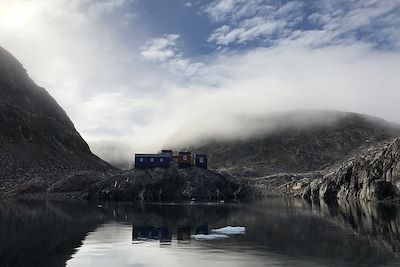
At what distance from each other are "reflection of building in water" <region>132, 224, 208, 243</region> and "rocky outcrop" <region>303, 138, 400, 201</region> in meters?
94.1

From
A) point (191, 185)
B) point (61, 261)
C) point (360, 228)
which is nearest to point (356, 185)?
point (191, 185)

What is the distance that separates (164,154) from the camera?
17738 centimetres

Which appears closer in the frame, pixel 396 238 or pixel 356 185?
pixel 396 238

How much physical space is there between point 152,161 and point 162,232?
120559 mm

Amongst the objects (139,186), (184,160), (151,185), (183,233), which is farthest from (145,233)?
(184,160)

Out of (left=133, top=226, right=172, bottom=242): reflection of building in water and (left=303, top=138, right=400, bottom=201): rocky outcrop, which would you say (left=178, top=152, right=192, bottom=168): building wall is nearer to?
(left=303, top=138, right=400, bottom=201): rocky outcrop

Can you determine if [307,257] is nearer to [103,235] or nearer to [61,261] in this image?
[61,261]

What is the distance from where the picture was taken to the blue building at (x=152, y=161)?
174500mm

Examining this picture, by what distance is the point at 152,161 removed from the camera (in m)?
176

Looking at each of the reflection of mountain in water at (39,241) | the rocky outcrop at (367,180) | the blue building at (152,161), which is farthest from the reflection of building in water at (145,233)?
the blue building at (152,161)

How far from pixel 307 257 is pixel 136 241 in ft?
60.9

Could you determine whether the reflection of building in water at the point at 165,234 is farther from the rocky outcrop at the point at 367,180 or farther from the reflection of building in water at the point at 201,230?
the rocky outcrop at the point at 367,180

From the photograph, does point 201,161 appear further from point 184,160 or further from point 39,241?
point 39,241

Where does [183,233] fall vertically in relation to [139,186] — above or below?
below
